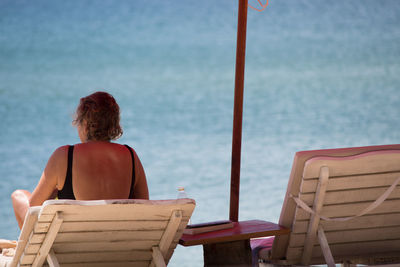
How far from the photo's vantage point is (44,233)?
83.0 inches

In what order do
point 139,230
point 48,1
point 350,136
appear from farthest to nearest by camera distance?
Result: 1. point 48,1
2. point 350,136
3. point 139,230

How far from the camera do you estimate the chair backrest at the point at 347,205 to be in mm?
2438

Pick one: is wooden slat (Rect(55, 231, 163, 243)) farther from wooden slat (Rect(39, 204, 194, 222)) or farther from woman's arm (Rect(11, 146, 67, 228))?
woman's arm (Rect(11, 146, 67, 228))

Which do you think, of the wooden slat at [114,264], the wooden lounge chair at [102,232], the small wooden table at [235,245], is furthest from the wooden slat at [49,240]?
the small wooden table at [235,245]

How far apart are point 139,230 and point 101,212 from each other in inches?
8.5

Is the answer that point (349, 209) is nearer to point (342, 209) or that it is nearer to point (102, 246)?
point (342, 209)

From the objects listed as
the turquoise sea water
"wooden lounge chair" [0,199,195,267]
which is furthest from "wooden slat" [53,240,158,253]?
the turquoise sea water

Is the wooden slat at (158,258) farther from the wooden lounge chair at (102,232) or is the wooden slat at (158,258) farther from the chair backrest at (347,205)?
the chair backrest at (347,205)

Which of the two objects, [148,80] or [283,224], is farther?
[148,80]

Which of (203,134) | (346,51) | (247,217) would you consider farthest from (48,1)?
(247,217)

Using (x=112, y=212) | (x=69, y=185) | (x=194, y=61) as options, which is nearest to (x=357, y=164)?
(x=112, y=212)

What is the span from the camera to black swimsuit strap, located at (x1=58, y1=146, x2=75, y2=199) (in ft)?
7.90

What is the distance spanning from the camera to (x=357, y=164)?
8.04 ft

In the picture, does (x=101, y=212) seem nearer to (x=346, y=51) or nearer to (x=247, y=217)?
(x=247, y=217)
